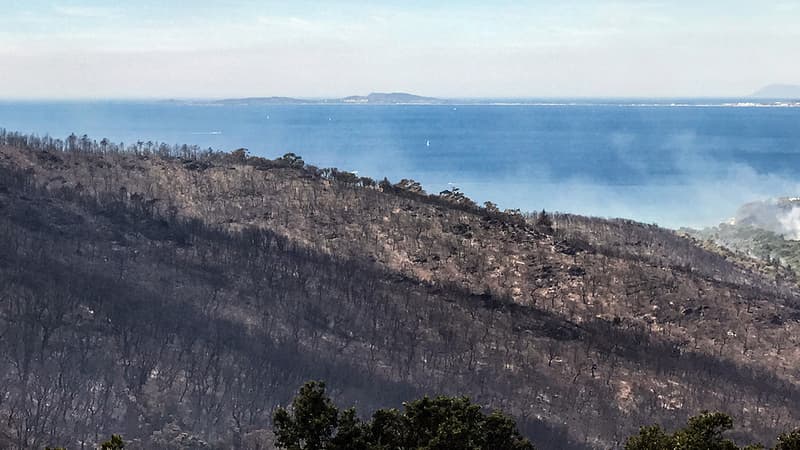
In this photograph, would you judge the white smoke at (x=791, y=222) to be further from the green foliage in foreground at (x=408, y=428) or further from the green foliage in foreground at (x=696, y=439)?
the green foliage in foreground at (x=408, y=428)

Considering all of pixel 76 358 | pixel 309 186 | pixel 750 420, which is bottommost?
pixel 750 420

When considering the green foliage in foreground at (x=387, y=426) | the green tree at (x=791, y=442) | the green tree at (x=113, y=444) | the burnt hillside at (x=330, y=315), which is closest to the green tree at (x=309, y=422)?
the green foliage in foreground at (x=387, y=426)

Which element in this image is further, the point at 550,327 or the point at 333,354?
the point at 550,327

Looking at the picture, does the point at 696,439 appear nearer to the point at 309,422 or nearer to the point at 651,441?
the point at 651,441

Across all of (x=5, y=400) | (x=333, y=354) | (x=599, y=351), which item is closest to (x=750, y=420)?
(x=599, y=351)

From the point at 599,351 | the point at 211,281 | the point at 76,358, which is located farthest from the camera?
the point at 211,281

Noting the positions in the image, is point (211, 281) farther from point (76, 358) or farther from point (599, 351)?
point (599, 351)

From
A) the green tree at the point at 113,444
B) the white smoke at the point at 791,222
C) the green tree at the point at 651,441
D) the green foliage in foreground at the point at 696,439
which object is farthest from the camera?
the white smoke at the point at 791,222

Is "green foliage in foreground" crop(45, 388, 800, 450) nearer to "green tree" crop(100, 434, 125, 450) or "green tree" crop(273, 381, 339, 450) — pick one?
"green tree" crop(273, 381, 339, 450)
